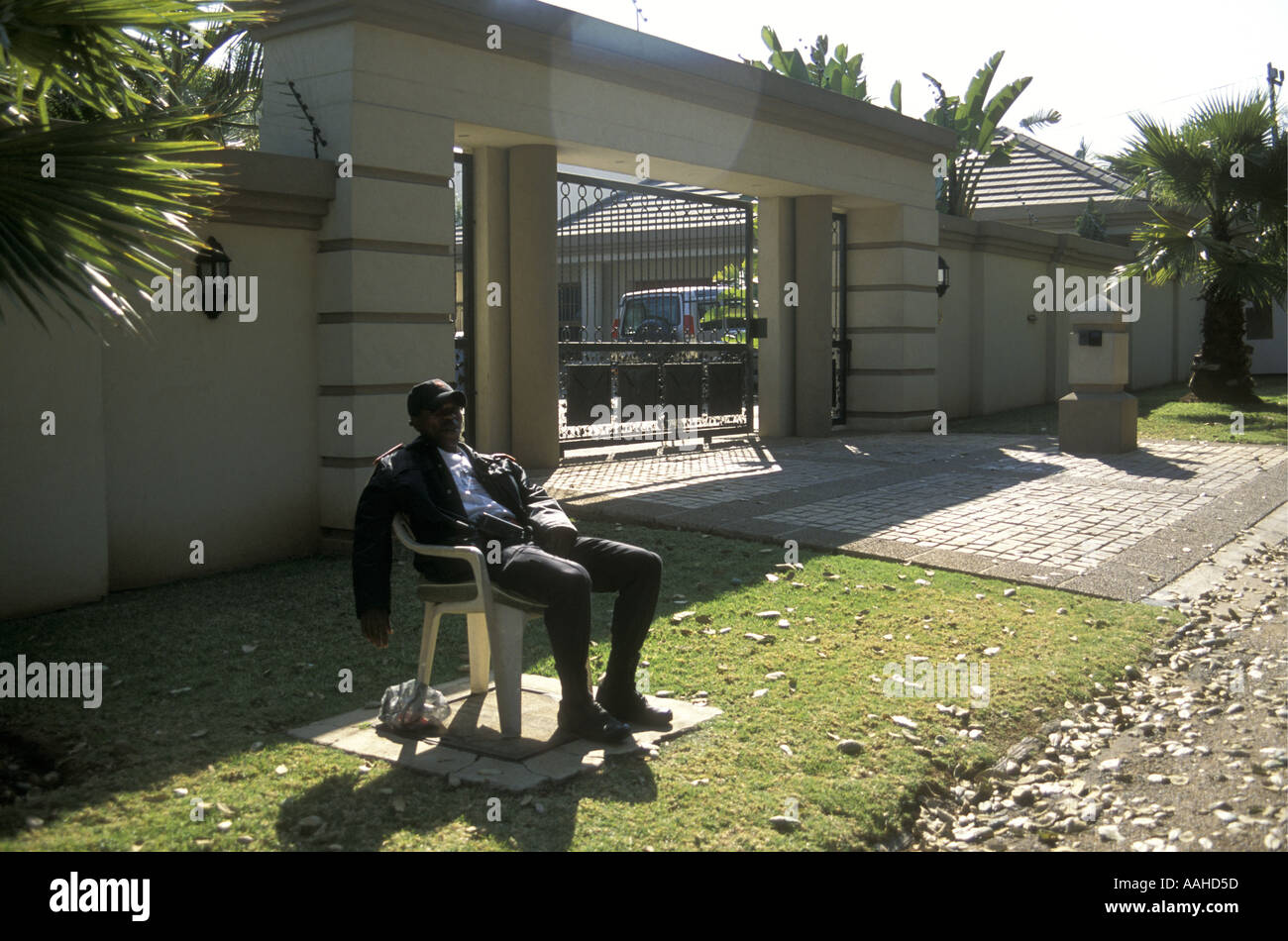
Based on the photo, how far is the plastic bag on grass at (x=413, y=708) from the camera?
17.5ft

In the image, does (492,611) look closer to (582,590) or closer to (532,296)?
(582,590)

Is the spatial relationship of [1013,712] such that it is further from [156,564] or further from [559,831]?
[156,564]

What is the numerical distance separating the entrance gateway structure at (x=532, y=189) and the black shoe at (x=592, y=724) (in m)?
4.46

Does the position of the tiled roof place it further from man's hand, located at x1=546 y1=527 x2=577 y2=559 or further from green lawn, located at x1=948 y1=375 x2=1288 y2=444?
man's hand, located at x1=546 y1=527 x2=577 y2=559

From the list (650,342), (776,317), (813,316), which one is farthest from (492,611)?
(813,316)

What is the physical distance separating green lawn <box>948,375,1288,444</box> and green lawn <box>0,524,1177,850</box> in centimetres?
959

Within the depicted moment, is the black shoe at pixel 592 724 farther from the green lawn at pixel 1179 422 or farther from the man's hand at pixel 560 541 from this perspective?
the green lawn at pixel 1179 422

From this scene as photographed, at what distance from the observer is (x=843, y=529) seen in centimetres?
967

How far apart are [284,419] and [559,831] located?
551 cm

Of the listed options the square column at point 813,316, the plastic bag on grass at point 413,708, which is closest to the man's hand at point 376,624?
the plastic bag on grass at point 413,708

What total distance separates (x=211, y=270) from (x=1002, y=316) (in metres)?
15.0

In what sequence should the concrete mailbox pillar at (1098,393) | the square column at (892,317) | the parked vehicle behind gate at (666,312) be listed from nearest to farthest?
the concrete mailbox pillar at (1098,393)
the square column at (892,317)
the parked vehicle behind gate at (666,312)

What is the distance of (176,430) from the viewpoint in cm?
834
